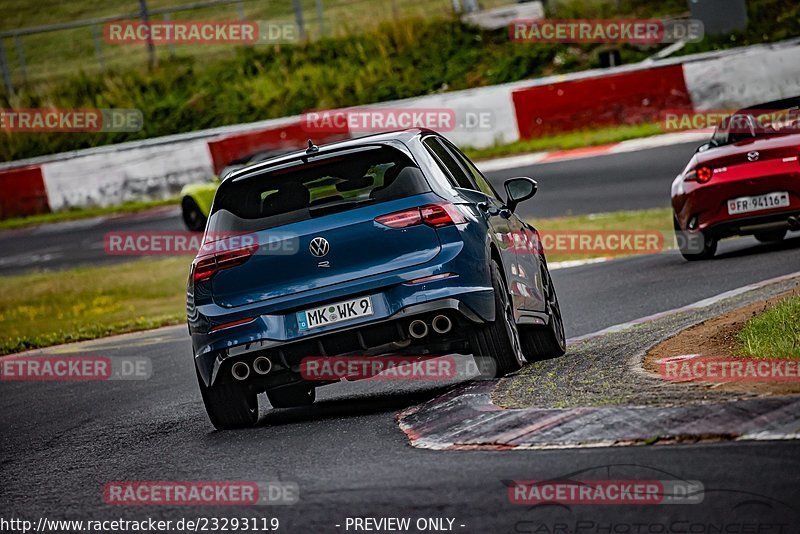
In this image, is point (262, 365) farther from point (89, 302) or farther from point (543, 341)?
point (89, 302)

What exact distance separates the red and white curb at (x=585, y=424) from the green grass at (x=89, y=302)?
1008cm

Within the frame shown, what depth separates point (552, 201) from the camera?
Answer: 2267 cm

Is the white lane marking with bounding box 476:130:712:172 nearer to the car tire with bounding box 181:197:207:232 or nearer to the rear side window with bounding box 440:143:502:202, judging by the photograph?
the car tire with bounding box 181:197:207:232

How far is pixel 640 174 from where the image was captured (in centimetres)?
2319

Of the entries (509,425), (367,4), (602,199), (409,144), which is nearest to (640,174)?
(602,199)

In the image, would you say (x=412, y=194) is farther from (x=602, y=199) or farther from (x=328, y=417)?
(x=602, y=199)

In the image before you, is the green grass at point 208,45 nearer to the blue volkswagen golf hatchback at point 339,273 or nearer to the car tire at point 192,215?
the car tire at point 192,215

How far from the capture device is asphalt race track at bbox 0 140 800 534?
5.42m

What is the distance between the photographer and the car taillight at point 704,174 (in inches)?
577

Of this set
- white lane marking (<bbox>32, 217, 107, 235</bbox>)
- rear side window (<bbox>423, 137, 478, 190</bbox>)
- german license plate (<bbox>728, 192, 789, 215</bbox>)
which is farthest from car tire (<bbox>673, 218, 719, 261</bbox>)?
white lane marking (<bbox>32, 217, 107, 235</bbox>)

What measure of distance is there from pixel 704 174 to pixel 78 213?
59.9 feet

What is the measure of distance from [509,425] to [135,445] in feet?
8.25

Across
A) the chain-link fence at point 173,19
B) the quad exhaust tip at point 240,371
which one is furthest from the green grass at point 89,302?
the chain-link fence at point 173,19

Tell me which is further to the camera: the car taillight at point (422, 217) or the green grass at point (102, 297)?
the green grass at point (102, 297)
